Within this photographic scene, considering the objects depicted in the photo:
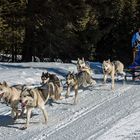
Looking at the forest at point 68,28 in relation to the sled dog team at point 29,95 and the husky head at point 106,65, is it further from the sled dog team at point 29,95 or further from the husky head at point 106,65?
the sled dog team at point 29,95

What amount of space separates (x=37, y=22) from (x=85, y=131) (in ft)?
54.4

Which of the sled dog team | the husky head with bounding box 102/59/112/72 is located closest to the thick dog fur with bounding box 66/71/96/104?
the sled dog team

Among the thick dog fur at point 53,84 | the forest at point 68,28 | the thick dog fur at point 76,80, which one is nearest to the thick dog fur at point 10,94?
the thick dog fur at point 53,84

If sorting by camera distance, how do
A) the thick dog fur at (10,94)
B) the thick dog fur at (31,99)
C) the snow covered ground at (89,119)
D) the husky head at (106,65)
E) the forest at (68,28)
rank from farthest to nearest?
the forest at (68,28)
the husky head at (106,65)
the thick dog fur at (10,94)
the thick dog fur at (31,99)
the snow covered ground at (89,119)

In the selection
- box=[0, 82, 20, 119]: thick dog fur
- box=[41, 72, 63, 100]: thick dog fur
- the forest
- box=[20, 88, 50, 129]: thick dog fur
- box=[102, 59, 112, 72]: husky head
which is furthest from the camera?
the forest

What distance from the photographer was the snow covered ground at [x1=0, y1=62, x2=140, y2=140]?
27.4 feet

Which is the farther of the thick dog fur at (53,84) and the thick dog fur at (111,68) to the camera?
the thick dog fur at (111,68)

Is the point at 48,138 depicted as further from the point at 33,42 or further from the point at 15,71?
the point at 33,42

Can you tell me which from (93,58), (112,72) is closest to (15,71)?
(112,72)

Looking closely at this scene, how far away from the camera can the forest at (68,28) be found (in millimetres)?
24047

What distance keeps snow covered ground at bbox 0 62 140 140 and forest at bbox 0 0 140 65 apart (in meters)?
11.4

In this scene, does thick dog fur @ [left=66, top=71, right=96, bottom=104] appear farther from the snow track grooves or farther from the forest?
the forest

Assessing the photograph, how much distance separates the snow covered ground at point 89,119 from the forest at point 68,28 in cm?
1145

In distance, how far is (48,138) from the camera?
825 centimetres
